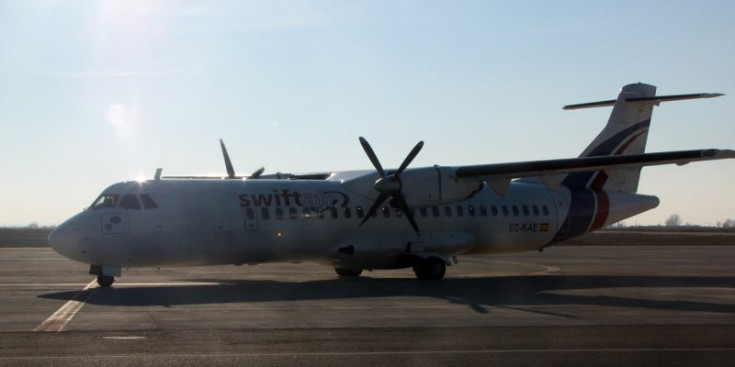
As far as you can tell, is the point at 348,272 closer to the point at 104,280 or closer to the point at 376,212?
the point at 376,212

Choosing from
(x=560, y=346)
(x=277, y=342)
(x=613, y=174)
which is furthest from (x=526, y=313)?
(x=613, y=174)

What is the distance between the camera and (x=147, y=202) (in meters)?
22.5

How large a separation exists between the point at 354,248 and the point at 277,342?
1274 cm

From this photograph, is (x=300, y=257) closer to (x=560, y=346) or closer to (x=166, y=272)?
(x=166, y=272)

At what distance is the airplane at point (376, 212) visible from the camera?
22172mm

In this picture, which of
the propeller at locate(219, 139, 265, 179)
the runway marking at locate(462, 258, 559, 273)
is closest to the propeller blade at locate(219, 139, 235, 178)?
the propeller at locate(219, 139, 265, 179)

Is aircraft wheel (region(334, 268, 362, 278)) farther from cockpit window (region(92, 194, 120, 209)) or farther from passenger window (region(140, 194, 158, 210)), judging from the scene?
cockpit window (region(92, 194, 120, 209))

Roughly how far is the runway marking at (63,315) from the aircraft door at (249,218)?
4951 millimetres

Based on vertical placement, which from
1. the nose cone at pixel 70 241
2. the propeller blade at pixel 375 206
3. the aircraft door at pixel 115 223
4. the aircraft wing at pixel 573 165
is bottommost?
the nose cone at pixel 70 241

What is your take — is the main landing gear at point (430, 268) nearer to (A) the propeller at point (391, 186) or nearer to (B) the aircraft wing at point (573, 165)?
(A) the propeller at point (391, 186)

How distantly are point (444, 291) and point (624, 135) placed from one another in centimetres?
1199

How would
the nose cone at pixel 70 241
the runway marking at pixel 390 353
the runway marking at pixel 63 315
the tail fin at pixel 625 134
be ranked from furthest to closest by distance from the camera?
the tail fin at pixel 625 134 → the nose cone at pixel 70 241 → the runway marking at pixel 63 315 → the runway marking at pixel 390 353

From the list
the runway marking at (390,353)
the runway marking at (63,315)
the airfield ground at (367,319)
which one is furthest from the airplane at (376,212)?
the runway marking at (390,353)

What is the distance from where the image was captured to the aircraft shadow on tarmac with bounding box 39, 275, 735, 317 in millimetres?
18359
